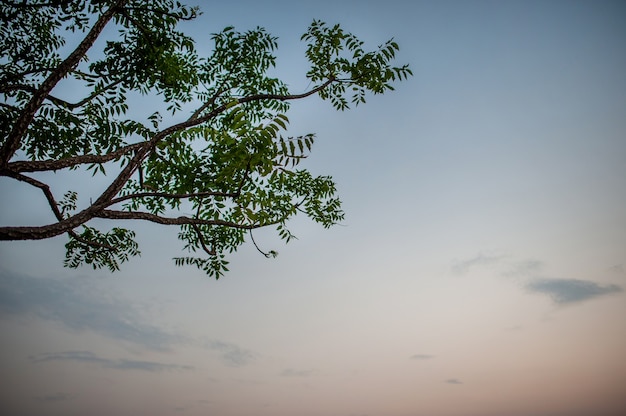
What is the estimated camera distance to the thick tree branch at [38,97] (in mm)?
6235

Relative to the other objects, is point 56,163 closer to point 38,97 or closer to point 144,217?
point 38,97

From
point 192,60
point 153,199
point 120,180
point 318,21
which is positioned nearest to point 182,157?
point 120,180

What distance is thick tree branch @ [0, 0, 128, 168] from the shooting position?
6.24m

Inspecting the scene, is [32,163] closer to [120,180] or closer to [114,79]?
[120,180]

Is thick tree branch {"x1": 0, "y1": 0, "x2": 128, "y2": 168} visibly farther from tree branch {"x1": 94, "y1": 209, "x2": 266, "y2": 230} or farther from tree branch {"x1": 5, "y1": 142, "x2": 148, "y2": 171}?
tree branch {"x1": 94, "y1": 209, "x2": 266, "y2": 230}

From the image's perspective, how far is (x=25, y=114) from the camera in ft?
21.6

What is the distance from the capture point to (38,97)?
21.8 feet

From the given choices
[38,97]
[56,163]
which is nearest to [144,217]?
[56,163]

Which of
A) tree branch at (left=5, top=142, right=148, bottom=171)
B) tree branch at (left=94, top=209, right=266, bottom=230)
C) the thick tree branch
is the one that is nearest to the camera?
the thick tree branch

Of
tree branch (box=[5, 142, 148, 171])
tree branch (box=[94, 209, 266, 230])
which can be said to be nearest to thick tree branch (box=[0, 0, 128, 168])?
tree branch (box=[5, 142, 148, 171])

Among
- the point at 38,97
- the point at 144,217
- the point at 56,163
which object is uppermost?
the point at 38,97

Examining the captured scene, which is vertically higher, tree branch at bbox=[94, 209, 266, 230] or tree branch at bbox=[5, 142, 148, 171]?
tree branch at bbox=[5, 142, 148, 171]

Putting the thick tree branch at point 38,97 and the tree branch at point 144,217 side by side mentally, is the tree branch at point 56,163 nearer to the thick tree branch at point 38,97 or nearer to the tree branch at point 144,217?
the thick tree branch at point 38,97

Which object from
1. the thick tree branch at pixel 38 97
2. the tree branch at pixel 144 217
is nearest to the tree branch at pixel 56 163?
the thick tree branch at pixel 38 97
